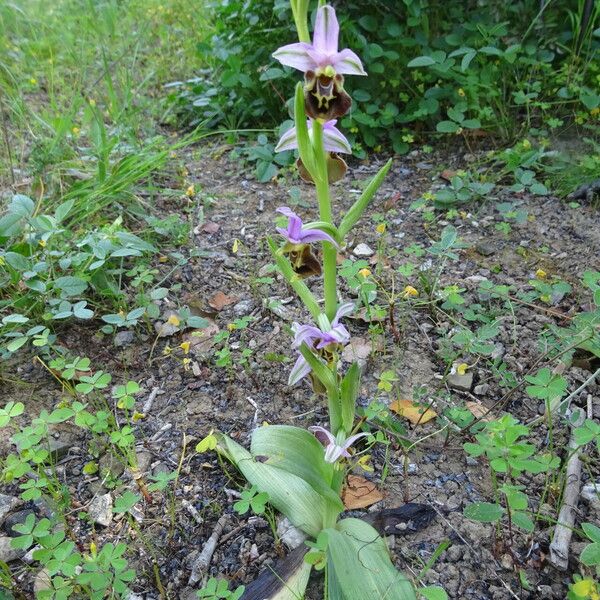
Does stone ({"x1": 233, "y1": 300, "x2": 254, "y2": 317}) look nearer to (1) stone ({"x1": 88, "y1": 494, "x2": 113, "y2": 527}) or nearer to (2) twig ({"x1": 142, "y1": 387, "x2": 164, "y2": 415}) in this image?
(2) twig ({"x1": 142, "y1": 387, "x2": 164, "y2": 415})

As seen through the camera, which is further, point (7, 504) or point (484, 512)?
point (7, 504)

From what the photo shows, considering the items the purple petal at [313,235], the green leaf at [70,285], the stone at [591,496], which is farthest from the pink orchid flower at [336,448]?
the green leaf at [70,285]

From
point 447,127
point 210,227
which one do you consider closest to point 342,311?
point 210,227

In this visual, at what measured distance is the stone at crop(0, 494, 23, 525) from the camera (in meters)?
1.51

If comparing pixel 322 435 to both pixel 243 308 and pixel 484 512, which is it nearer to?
pixel 484 512

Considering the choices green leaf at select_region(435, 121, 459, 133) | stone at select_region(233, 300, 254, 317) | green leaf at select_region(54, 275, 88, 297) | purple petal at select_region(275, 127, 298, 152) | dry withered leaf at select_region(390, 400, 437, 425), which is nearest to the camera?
purple petal at select_region(275, 127, 298, 152)

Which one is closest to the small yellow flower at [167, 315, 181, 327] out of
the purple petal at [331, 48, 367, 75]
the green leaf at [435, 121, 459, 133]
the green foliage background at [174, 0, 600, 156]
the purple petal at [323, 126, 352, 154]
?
the purple petal at [323, 126, 352, 154]

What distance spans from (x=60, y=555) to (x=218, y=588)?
0.36m

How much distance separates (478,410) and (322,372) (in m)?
0.62

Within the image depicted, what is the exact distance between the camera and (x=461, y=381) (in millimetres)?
1828

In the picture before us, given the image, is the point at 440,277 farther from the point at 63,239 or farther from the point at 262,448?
the point at 63,239

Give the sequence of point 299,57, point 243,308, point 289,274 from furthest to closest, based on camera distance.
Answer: point 243,308 < point 289,274 < point 299,57

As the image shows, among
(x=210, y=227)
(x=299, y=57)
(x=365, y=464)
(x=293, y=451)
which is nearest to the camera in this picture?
(x=299, y=57)

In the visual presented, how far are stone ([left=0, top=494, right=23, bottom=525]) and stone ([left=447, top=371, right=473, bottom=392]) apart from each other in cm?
130
